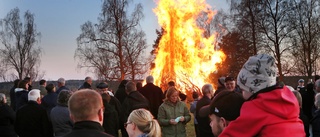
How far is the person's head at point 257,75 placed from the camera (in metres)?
2.69

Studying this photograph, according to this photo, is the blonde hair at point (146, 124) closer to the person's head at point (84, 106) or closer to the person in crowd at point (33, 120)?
the person's head at point (84, 106)

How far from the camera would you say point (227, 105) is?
2.89m

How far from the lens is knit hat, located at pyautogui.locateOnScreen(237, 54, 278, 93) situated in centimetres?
269

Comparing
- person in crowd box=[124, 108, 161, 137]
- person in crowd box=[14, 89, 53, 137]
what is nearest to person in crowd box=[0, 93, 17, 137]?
person in crowd box=[14, 89, 53, 137]

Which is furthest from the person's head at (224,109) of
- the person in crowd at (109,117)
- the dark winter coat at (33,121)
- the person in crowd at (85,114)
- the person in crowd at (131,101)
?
the person in crowd at (131,101)

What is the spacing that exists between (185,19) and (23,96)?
12.6m

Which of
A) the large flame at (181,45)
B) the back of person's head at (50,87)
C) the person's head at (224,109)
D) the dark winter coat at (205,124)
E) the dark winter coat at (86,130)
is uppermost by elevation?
the large flame at (181,45)

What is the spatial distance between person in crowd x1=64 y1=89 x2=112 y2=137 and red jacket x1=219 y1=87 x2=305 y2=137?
1148mm

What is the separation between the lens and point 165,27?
67.8ft

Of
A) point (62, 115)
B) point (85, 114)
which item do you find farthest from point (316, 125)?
point (62, 115)

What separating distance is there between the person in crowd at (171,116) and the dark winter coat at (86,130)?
4613 mm

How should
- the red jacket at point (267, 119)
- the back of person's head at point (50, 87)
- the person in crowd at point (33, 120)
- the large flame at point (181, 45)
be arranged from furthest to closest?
the large flame at point (181, 45) < the back of person's head at point (50, 87) < the person in crowd at point (33, 120) < the red jacket at point (267, 119)

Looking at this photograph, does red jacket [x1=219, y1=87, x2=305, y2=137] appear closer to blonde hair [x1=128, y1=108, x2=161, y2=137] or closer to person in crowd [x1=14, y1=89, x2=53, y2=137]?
blonde hair [x1=128, y1=108, x2=161, y2=137]

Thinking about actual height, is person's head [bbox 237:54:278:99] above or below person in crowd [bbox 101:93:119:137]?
above
